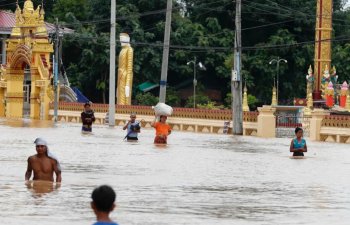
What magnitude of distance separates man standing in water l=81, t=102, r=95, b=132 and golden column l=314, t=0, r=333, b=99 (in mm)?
25694

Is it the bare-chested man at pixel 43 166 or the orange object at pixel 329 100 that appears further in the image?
the orange object at pixel 329 100

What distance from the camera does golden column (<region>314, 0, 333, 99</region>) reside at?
229ft

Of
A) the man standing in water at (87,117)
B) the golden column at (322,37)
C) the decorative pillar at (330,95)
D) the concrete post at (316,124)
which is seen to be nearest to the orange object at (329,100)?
the decorative pillar at (330,95)

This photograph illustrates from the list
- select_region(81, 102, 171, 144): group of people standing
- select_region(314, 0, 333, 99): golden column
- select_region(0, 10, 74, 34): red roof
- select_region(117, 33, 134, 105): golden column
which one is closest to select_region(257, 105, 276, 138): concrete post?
select_region(81, 102, 171, 144): group of people standing

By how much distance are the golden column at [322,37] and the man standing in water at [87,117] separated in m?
25.7

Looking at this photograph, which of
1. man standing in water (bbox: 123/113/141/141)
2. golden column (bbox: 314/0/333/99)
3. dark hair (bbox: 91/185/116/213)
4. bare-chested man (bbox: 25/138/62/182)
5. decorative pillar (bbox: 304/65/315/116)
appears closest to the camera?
dark hair (bbox: 91/185/116/213)

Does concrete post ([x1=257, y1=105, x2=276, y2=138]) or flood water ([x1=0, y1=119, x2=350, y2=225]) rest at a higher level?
concrete post ([x1=257, y1=105, x2=276, y2=138])

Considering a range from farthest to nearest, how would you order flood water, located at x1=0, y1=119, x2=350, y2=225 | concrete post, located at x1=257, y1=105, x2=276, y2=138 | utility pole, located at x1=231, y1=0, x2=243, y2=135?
utility pole, located at x1=231, y1=0, x2=243, y2=135, concrete post, located at x1=257, y1=105, x2=276, y2=138, flood water, located at x1=0, y1=119, x2=350, y2=225

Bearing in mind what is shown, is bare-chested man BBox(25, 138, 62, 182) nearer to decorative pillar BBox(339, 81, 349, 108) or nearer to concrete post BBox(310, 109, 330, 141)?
concrete post BBox(310, 109, 330, 141)

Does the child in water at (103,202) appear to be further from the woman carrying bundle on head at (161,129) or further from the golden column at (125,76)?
the golden column at (125,76)

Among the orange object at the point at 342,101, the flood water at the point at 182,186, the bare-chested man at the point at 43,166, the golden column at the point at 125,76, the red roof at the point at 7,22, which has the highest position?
the red roof at the point at 7,22

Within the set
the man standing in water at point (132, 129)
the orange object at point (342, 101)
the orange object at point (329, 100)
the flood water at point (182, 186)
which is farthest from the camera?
the orange object at point (342, 101)

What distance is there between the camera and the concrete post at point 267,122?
52031mm

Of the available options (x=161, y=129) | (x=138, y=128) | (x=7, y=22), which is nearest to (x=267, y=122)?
(x=138, y=128)
